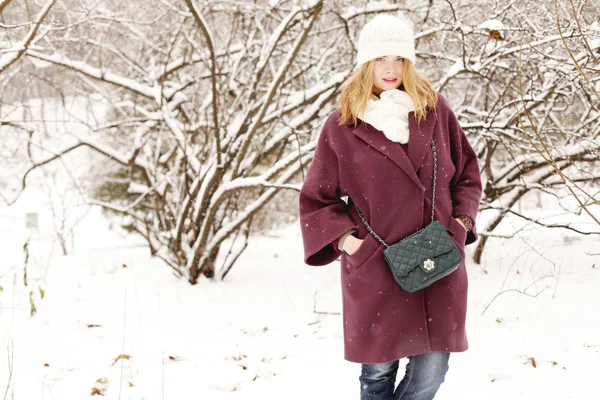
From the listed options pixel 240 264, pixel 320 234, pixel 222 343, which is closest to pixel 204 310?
pixel 222 343

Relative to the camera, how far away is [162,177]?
17.6 ft

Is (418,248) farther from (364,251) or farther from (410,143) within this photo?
(410,143)

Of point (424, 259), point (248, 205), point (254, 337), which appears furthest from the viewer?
point (248, 205)

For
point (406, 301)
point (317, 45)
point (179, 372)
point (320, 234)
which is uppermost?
point (317, 45)

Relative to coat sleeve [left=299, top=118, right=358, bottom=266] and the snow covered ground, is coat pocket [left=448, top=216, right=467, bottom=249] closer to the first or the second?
coat sleeve [left=299, top=118, right=358, bottom=266]

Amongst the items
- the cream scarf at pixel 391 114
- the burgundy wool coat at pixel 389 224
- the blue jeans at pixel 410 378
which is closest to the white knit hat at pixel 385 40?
the cream scarf at pixel 391 114

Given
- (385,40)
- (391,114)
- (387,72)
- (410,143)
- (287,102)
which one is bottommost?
(410,143)

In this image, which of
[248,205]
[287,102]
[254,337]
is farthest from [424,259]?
[287,102]

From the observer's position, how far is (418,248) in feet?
5.90

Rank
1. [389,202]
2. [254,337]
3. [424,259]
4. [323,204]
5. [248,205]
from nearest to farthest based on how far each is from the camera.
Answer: [424,259], [389,202], [323,204], [254,337], [248,205]

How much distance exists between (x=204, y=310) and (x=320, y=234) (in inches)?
91.6

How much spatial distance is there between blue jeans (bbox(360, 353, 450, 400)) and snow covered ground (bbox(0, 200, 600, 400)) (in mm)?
652

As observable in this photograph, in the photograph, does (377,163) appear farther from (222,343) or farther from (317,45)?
(317,45)

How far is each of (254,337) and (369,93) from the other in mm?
2088
